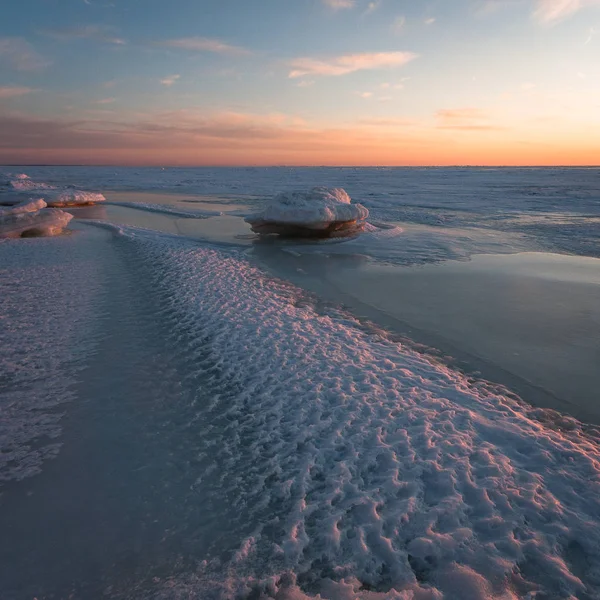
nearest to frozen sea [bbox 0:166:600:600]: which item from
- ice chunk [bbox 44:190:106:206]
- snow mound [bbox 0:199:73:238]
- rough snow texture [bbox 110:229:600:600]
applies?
rough snow texture [bbox 110:229:600:600]

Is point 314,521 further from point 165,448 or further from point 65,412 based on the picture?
point 65,412

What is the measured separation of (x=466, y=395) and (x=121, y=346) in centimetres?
447

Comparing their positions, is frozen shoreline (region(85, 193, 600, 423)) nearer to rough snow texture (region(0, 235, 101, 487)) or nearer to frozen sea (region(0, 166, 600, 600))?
frozen sea (region(0, 166, 600, 600))

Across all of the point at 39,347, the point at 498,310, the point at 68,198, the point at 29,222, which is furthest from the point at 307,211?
the point at 68,198

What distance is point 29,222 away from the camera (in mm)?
15289

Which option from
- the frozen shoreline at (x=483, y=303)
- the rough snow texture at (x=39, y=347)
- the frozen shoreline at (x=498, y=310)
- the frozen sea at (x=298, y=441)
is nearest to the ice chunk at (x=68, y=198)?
the frozen shoreline at (x=483, y=303)

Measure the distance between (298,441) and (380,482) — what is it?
0.86 meters

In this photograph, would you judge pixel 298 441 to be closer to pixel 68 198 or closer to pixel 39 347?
pixel 39 347

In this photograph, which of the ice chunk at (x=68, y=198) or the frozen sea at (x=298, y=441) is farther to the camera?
the ice chunk at (x=68, y=198)

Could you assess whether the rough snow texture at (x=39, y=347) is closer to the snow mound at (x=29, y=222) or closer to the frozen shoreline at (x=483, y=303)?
the frozen shoreline at (x=483, y=303)

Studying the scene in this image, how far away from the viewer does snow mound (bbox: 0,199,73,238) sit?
49.1 feet

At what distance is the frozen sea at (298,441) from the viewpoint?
2.72m

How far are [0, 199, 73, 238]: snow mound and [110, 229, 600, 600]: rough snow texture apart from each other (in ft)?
41.7

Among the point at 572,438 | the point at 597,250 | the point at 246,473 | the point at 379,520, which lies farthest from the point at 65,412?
the point at 597,250
